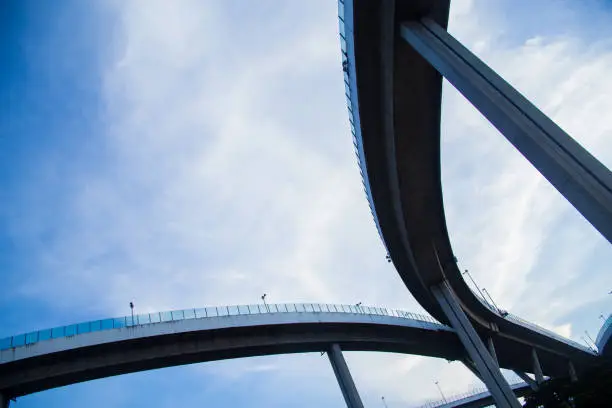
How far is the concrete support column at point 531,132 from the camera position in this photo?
879 cm

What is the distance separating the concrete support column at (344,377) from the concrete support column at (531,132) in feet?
75.9

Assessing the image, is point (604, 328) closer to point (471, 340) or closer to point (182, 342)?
point (471, 340)

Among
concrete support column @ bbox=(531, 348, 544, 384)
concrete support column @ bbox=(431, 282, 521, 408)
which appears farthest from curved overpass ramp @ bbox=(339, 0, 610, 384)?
concrete support column @ bbox=(531, 348, 544, 384)

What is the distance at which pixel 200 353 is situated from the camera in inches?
989

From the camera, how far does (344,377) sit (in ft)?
94.2

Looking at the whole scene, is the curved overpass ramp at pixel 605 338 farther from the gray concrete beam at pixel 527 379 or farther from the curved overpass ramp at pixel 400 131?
the curved overpass ramp at pixel 400 131

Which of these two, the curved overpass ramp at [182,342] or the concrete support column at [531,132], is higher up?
the curved overpass ramp at [182,342]

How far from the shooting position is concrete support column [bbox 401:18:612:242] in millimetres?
8789

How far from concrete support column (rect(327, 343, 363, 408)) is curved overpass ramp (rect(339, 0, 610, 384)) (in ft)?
28.4

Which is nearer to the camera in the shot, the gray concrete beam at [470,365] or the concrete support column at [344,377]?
the concrete support column at [344,377]

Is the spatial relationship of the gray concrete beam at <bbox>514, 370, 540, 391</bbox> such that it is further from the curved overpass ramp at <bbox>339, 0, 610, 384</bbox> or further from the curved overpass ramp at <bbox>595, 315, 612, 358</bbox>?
the curved overpass ramp at <bbox>339, 0, 610, 384</bbox>

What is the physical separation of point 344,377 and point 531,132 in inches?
965

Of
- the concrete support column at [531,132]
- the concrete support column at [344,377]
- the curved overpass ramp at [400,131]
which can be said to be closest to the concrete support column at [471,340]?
the curved overpass ramp at [400,131]

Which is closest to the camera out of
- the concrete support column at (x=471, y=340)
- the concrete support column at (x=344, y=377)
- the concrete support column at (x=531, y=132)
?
the concrete support column at (x=531, y=132)
